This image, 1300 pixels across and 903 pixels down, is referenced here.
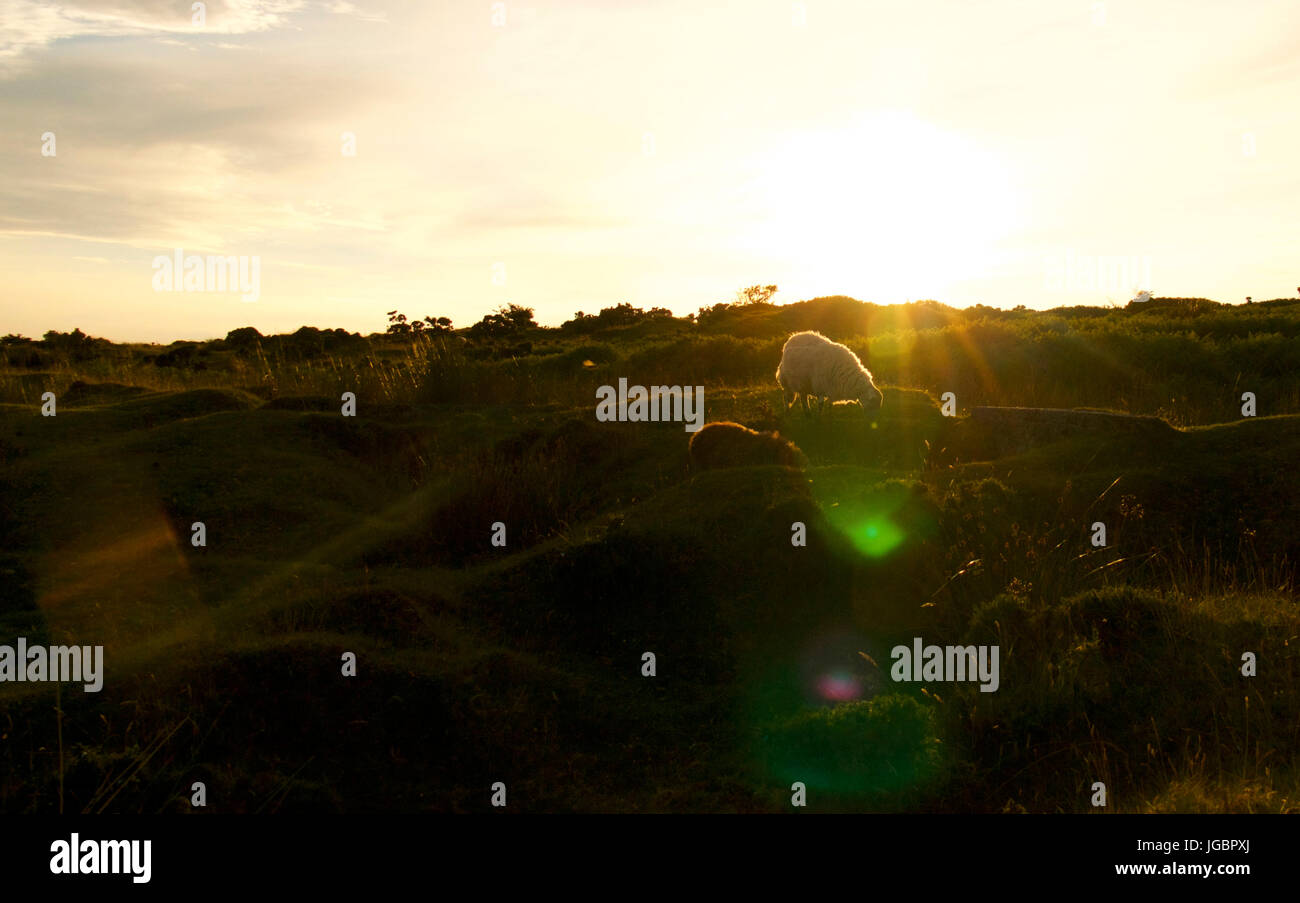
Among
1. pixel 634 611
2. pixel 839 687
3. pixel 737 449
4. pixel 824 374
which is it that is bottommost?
pixel 839 687

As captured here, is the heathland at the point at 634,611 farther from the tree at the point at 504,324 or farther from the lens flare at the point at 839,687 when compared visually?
the tree at the point at 504,324

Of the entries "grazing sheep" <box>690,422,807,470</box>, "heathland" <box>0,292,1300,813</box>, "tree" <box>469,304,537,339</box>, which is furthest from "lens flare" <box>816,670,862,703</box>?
"tree" <box>469,304,537,339</box>

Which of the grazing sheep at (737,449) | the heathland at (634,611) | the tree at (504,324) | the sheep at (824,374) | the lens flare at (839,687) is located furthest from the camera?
the tree at (504,324)

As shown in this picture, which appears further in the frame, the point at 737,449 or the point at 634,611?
the point at 737,449

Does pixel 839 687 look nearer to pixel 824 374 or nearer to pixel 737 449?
pixel 737 449

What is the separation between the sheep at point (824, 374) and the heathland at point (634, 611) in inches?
18.2

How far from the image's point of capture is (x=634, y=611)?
290 inches

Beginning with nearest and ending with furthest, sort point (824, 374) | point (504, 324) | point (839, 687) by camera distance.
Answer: point (839, 687) < point (824, 374) < point (504, 324)

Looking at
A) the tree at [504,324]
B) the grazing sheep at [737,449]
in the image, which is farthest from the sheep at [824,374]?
the tree at [504,324]

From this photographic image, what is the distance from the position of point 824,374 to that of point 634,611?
22.8ft

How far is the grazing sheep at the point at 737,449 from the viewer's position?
9.97 m

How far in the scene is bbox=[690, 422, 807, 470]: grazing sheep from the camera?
997cm

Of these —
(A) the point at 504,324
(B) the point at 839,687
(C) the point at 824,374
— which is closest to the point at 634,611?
(B) the point at 839,687

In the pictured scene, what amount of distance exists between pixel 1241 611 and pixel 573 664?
482cm
